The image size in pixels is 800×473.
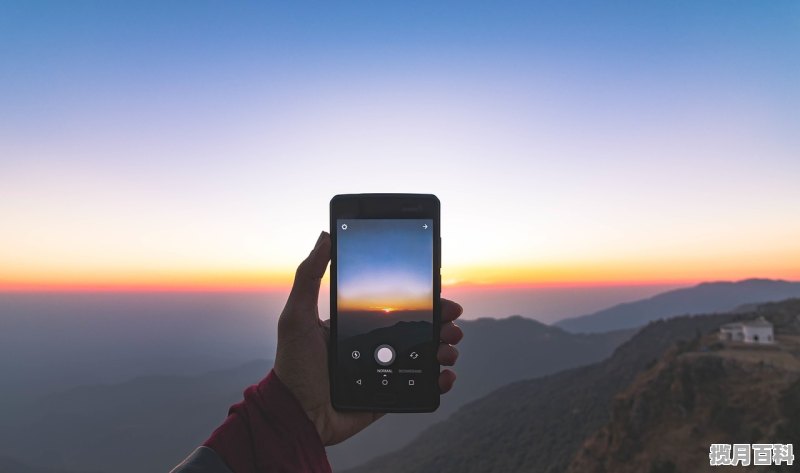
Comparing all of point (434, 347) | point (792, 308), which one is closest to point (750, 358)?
point (792, 308)

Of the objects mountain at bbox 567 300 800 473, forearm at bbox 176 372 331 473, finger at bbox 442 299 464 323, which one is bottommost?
mountain at bbox 567 300 800 473

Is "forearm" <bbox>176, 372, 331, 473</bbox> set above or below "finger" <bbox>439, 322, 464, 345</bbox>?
below

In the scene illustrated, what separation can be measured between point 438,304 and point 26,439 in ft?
362

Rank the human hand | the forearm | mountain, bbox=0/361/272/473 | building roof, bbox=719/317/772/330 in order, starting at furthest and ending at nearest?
mountain, bbox=0/361/272/473 → building roof, bbox=719/317/772/330 → the human hand → the forearm

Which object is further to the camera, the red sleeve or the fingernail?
the fingernail

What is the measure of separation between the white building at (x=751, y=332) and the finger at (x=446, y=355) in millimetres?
62433

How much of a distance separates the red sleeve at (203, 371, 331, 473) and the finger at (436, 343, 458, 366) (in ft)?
3.17

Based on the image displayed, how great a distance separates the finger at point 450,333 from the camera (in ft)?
11.4

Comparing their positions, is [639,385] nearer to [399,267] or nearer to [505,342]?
[399,267]

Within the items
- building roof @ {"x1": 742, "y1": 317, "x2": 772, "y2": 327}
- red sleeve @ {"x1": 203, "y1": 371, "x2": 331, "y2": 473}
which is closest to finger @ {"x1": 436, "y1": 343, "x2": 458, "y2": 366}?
red sleeve @ {"x1": 203, "y1": 371, "x2": 331, "y2": 473}

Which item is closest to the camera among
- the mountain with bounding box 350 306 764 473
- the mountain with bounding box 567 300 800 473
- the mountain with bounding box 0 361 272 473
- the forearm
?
the forearm

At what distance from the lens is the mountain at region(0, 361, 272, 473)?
230 feet

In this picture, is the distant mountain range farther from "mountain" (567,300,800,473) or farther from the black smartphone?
the black smartphone

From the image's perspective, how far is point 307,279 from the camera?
132 inches
